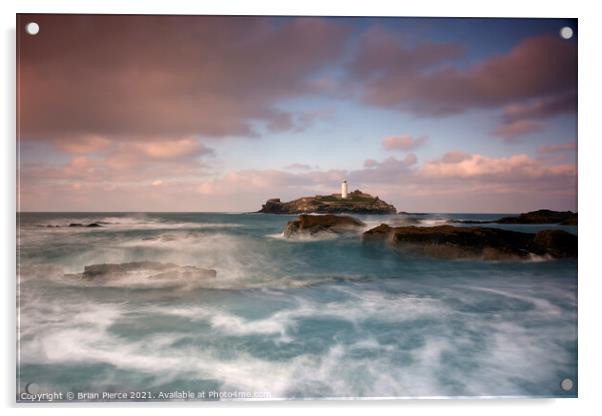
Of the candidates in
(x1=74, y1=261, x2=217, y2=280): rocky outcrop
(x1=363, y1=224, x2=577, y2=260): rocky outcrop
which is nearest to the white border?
(x1=363, y1=224, x2=577, y2=260): rocky outcrop

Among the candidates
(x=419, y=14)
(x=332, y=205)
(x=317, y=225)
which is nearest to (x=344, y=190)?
(x=332, y=205)

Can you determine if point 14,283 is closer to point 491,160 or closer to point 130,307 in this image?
point 130,307

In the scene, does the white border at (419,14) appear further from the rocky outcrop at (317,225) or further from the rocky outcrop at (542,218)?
the rocky outcrop at (317,225)

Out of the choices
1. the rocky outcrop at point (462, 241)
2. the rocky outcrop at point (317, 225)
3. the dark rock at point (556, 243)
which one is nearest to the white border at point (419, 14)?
the dark rock at point (556, 243)

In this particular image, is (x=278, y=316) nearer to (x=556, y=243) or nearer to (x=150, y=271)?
(x=150, y=271)

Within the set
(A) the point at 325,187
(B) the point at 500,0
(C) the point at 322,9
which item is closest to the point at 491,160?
(B) the point at 500,0

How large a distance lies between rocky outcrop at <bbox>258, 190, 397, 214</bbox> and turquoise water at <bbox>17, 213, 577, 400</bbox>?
69mm

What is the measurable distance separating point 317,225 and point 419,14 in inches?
65.1

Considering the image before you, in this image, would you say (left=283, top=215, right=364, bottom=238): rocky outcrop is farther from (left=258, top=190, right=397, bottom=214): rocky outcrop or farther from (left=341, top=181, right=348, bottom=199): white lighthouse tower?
(left=341, top=181, right=348, bottom=199): white lighthouse tower

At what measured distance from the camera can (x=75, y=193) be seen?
7.39 feet

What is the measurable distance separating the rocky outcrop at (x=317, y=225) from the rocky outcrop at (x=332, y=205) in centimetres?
5

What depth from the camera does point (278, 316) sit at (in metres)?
2.22

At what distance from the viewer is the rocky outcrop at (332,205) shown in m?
2.32

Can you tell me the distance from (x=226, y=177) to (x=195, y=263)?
67cm
